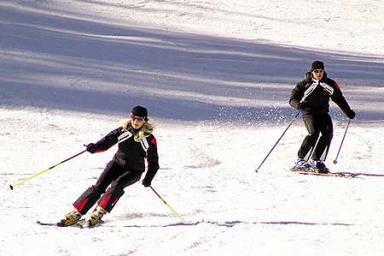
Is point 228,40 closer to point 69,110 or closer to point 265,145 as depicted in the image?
point 69,110

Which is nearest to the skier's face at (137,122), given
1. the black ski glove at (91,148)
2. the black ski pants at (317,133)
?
the black ski glove at (91,148)

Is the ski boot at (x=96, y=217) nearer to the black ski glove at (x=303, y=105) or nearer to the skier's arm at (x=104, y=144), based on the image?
the skier's arm at (x=104, y=144)

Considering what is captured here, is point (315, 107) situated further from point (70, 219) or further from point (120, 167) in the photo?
point (70, 219)

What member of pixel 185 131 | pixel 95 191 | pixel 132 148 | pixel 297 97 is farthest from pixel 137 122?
pixel 185 131

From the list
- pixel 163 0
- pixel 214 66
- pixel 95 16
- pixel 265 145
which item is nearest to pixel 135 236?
pixel 265 145

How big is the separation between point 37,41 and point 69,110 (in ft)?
23.6

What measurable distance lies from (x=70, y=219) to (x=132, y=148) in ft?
3.09

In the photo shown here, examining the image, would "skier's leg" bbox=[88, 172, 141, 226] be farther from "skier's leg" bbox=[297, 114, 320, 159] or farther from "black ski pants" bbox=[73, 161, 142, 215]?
"skier's leg" bbox=[297, 114, 320, 159]

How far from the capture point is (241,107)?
56.4 feet

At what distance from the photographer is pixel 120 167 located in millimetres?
8328

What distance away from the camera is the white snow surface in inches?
300

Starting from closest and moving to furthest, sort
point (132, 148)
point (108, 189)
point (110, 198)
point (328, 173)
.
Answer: point (110, 198)
point (108, 189)
point (132, 148)
point (328, 173)

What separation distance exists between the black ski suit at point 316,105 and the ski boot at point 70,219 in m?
4.37

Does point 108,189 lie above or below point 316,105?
below
